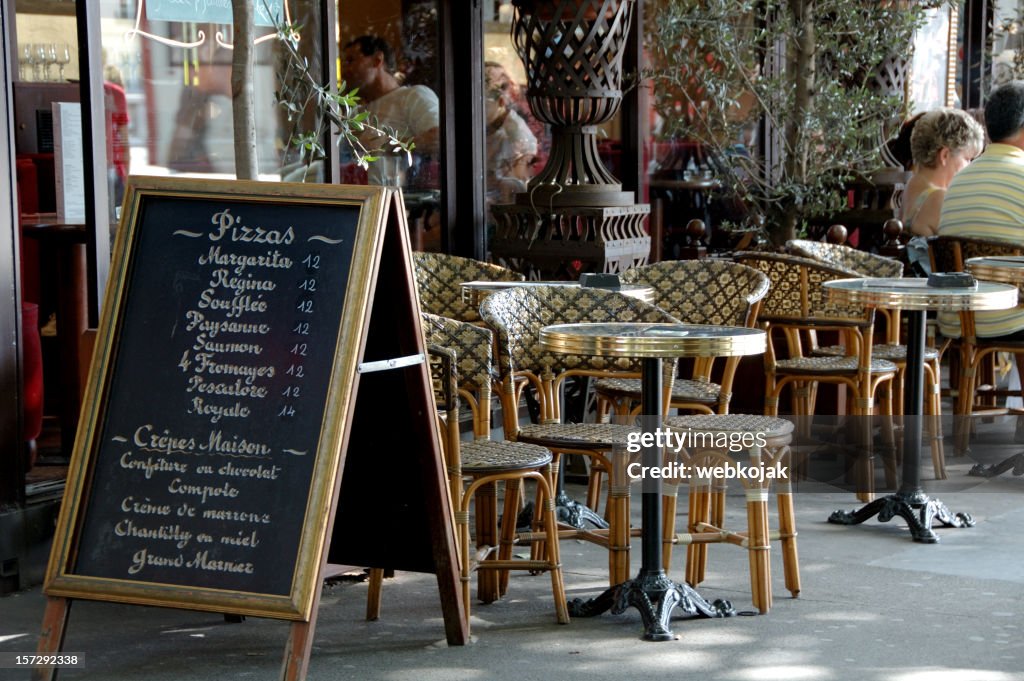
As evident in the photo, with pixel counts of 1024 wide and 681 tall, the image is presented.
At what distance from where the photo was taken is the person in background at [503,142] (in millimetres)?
7574

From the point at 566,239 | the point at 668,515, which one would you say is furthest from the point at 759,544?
the point at 566,239

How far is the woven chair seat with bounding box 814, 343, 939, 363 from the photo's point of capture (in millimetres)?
6641

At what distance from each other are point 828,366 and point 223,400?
3.36 metres

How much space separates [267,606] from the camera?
362 centimetres

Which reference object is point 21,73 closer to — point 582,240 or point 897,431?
point 582,240

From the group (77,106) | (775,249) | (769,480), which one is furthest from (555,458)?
(775,249)

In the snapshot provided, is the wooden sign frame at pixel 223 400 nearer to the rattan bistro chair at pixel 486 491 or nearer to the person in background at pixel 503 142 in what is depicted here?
the rattan bistro chair at pixel 486 491

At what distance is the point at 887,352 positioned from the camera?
679 cm

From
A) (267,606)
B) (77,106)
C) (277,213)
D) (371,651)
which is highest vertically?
(77,106)

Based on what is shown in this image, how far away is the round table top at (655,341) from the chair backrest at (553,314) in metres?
0.51

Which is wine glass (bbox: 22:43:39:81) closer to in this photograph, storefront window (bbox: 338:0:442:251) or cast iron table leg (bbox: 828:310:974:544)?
storefront window (bbox: 338:0:442:251)

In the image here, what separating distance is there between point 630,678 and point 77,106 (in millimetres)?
3349

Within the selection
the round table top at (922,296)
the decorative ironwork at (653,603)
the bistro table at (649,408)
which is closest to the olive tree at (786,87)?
the round table top at (922,296)

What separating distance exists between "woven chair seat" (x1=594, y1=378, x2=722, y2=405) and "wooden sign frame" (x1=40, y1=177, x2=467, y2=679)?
1.61m
